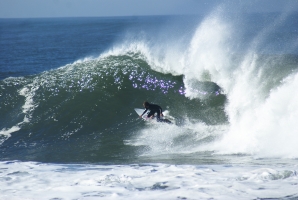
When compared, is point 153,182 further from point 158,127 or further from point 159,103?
point 159,103

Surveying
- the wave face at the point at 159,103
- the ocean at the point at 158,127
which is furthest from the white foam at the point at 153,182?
the wave face at the point at 159,103

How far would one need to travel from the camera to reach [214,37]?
25.6 m

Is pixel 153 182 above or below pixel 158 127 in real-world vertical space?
below

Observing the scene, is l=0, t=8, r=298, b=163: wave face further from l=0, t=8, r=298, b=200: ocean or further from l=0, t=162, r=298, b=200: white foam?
l=0, t=162, r=298, b=200: white foam

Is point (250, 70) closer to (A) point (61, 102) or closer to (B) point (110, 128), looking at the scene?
(B) point (110, 128)

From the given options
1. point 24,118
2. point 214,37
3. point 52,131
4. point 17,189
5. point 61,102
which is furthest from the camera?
point 214,37

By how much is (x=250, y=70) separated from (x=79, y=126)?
29.8ft

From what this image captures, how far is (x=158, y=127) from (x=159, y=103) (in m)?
3.42

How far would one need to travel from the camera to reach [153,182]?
959 cm

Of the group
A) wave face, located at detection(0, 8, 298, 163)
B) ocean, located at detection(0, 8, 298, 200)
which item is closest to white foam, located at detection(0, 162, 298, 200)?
ocean, located at detection(0, 8, 298, 200)

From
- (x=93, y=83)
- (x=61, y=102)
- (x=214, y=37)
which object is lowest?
(x=61, y=102)

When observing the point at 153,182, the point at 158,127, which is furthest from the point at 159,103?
the point at 153,182

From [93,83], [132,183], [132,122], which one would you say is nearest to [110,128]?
[132,122]

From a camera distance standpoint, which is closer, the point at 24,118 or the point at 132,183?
the point at 132,183
